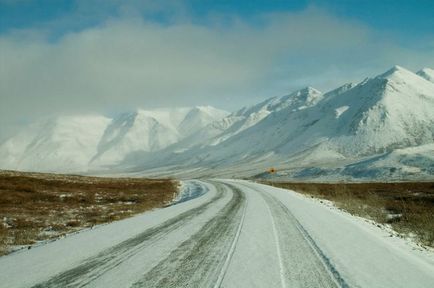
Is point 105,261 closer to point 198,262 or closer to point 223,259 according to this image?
point 198,262

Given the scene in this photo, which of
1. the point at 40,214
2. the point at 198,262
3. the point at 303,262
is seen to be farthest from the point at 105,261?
the point at 40,214

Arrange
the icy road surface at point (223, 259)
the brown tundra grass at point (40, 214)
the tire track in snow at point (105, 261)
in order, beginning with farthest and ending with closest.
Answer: the brown tundra grass at point (40, 214), the icy road surface at point (223, 259), the tire track in snow at point (105, 261)

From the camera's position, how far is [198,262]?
32.4ft

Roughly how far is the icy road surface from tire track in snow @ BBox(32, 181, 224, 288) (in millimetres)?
19

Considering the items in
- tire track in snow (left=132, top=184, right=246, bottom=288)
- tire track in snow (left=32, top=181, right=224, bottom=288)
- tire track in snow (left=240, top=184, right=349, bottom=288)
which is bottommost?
tire track in snow (left=240, top=184, right=349, bottom=288)

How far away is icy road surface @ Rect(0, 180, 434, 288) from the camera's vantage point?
8.30m

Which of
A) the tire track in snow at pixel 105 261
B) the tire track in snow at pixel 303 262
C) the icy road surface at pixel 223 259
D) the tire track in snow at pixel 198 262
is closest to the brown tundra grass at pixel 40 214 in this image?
the icy road surface at pixel 223 259

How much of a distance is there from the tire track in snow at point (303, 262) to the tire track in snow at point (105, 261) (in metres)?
3.68

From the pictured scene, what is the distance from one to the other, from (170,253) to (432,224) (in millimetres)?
10393

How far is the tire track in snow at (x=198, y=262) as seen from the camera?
324 inches

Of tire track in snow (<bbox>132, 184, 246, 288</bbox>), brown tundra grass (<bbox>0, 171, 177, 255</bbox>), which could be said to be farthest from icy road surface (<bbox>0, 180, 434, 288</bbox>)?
brown tundra grass (<bbox>0, 171, 177, 255</bbox>)

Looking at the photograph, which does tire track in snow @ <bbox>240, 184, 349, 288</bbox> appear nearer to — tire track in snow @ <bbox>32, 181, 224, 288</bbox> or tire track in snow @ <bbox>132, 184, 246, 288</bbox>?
tire track in snow @ <bbox>132, 184, 246, 288</bbox>

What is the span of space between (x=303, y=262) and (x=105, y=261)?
4.47 m

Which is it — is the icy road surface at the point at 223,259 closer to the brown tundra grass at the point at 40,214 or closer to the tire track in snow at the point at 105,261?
the tire track in snow at the point at 105,261
